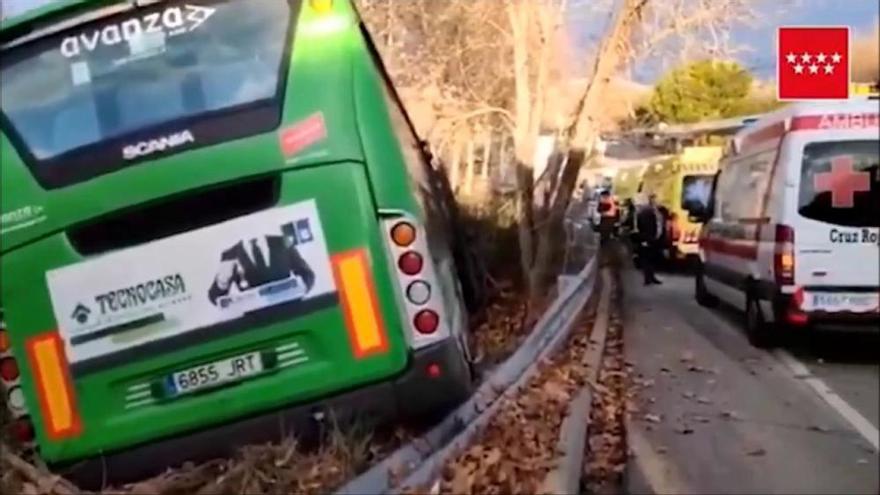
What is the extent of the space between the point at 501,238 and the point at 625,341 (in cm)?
117

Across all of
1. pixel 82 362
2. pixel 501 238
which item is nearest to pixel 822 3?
pixel 501 238

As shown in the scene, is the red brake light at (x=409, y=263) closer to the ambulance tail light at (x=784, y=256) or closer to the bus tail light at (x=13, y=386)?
the bus tail light at (x=13, y=386)

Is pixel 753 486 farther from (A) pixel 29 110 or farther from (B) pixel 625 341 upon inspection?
(A) pixel 29 110

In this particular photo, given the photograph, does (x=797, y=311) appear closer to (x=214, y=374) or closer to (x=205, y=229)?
(x=205, y=229)

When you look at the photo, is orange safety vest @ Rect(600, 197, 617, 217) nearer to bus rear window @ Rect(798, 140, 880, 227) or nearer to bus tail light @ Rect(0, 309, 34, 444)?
bus rear window @ Rect(798, 140, 880, 227)

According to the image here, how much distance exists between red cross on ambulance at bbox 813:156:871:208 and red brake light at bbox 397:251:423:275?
9.59 feet

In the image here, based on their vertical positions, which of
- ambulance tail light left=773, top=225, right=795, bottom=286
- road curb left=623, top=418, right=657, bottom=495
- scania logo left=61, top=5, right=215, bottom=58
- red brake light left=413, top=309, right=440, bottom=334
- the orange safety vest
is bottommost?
road curb left=623, top=418, right=657, bottom=495

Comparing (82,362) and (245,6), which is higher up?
(245,6)

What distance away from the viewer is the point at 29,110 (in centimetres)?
503

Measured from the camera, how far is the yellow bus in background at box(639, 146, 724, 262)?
2.69 metres

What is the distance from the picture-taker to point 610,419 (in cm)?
335

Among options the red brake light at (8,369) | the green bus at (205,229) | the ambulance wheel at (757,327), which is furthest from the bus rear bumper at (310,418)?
the ambulance wheel at (757,327)

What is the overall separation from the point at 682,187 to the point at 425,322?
247cm

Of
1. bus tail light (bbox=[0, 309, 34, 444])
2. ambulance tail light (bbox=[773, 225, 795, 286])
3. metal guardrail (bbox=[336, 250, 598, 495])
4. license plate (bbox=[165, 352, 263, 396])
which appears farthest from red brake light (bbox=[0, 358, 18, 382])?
ambulance tail light (bbox=[773, 225, 795, 286])
